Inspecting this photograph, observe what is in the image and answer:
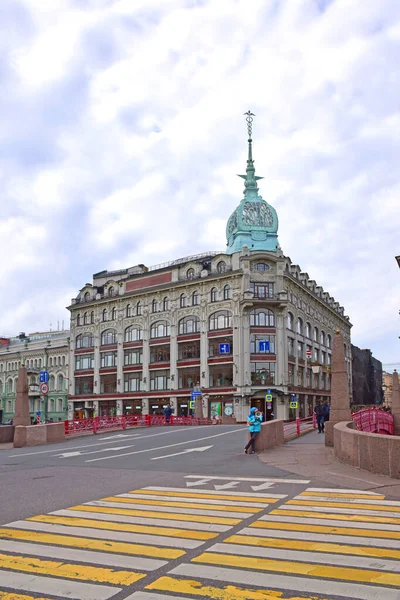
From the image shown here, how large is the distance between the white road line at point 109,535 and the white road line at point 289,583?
3.57ft

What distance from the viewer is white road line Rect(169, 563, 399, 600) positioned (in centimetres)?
544

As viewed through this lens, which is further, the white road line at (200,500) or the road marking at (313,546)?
the white road line at (200,500)

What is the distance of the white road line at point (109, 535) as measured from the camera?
7.41 m

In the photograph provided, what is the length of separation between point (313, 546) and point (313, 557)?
49cm

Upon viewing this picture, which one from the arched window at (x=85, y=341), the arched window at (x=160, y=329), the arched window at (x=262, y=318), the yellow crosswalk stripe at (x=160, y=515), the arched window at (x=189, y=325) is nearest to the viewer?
the yellow crosswalk stripe at (x=160, y=515)

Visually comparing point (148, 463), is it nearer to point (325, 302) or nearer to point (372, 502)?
point (372, 502)

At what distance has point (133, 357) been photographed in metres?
77.3

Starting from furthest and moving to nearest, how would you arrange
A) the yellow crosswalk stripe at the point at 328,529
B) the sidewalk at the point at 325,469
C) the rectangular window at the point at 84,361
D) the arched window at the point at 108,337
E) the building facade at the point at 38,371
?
the building facade at the point at 38,371
the rectangular window at the point at 84,361
the arched window at the point at 108,337
the sidewalk at the point at 325,469
the yellow crosswalk stripe at the point at 328,529

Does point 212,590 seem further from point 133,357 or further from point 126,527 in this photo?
point 133,357

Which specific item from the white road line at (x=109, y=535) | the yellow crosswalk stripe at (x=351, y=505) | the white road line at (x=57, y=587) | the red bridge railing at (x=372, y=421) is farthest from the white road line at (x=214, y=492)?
the red bridge railing at (x=372, y=421)

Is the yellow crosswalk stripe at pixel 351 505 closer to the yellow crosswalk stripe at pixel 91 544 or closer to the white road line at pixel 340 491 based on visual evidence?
the white road line at pixel 340 491

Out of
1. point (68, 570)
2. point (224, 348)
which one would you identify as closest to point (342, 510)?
point (68, 570)

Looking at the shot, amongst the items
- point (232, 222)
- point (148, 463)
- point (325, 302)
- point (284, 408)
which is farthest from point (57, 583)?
point (325, 302)

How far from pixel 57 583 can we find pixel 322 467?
34.2 ft
